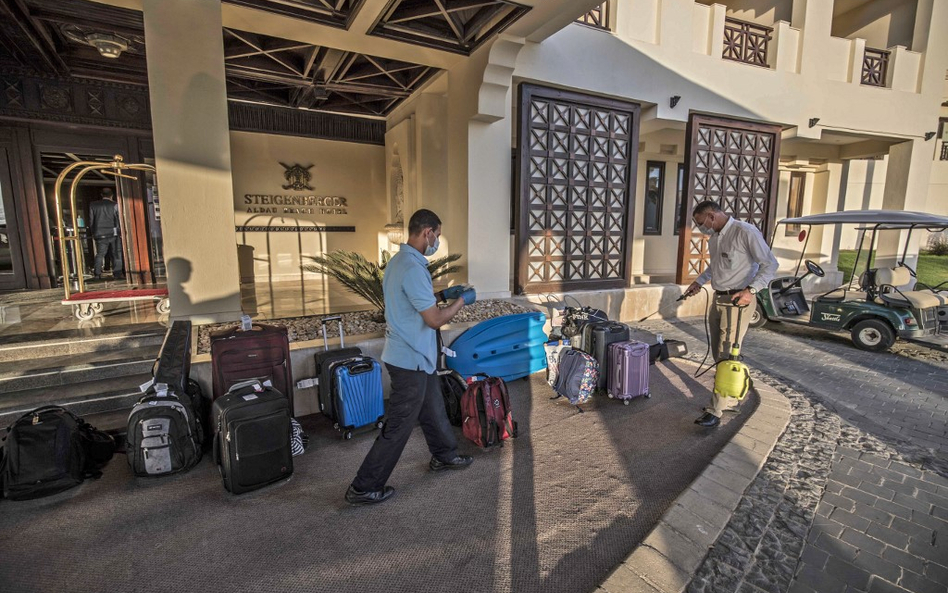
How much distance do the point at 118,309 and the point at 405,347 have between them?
5.42 meters

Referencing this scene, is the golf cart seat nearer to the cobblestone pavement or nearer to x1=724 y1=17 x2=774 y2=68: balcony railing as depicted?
the cobblestone pavement

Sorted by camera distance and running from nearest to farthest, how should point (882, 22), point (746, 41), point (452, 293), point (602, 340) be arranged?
1. point (452, 293)
2. point (602, 340)
3. point (746, 41)
4. point (882, 22)

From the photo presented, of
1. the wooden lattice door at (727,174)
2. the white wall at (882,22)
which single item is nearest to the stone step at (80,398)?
the wooden lattice door at (727,174)

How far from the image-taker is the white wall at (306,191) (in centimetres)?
1002

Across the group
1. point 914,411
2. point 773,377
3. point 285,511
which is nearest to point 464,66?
point 773,377

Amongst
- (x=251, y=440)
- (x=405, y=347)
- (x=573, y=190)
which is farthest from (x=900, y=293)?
(x=251, y=440)

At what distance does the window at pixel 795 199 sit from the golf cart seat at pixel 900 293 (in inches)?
316

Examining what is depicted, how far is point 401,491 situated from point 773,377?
15.5 feet

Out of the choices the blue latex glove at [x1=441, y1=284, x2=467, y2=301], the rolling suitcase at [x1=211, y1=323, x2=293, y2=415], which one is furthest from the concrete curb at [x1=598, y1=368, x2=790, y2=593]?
the rolling suitcase at [x1=211, y1=323, x2=293, y2=415]

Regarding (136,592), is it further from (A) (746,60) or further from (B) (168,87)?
(A) (746,60)

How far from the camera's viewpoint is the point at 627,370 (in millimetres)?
4570

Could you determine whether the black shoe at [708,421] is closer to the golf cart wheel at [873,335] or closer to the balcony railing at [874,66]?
the golf cart wheel at [873,335]

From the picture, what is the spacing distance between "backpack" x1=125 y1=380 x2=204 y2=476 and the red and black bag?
206cm

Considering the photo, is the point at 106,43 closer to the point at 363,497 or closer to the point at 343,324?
the point at 343,324
